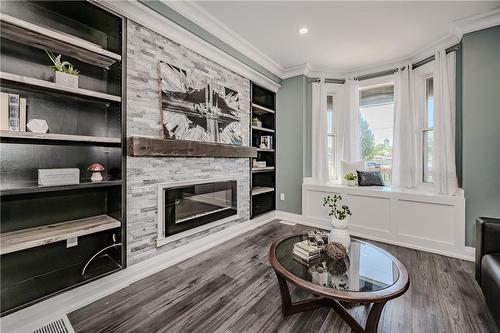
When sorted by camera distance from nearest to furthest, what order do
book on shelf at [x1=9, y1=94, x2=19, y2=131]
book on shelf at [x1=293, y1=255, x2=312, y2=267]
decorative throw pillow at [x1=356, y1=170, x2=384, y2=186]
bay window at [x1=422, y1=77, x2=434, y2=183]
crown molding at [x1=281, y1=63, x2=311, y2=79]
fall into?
1. book on shelf at [x1=9, y1=94, x2=19, y2=131]
2. book on shelf at [x1=293, y1=255, x2=312, y2=267]
3. bay window at [x1=422, y1=77, x2=434, y2=183]
4. decorative throw pillow at [x1=356, y1=170, x2=384, y2=186]
5. crown molding at [x1=281, y1=63, x2=311, y2=79]

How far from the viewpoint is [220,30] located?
2760 mm

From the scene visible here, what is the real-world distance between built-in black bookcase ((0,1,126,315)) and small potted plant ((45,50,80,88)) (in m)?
0.07

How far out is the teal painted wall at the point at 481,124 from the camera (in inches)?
96.3

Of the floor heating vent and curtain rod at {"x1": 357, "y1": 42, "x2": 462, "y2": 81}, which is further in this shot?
curtain rod at {"x1": 357, "y1": 42, "x2": 462, "y2": 81}

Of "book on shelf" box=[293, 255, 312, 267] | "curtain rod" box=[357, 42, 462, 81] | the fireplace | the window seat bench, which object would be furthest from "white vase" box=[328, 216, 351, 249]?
"curtain rod" box=[357, 42, 462, 81]

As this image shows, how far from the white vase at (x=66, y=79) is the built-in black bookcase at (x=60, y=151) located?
0.25 ft

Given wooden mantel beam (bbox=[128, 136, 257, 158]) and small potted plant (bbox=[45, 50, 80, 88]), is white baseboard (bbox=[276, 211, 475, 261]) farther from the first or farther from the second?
small potted plant (bbox=[45, 50, 80, 88])

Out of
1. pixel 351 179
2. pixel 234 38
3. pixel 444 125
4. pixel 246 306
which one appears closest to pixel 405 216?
pixel 351 179

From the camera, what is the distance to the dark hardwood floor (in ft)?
5.06

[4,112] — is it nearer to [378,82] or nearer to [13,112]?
[13,112]

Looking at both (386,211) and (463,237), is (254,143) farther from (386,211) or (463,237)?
(463,237)

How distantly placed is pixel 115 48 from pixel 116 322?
228 cm

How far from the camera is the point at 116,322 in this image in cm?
157

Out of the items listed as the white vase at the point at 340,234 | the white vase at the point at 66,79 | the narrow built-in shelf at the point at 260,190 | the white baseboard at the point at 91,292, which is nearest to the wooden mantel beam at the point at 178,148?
the white vase at the point at 66,79
